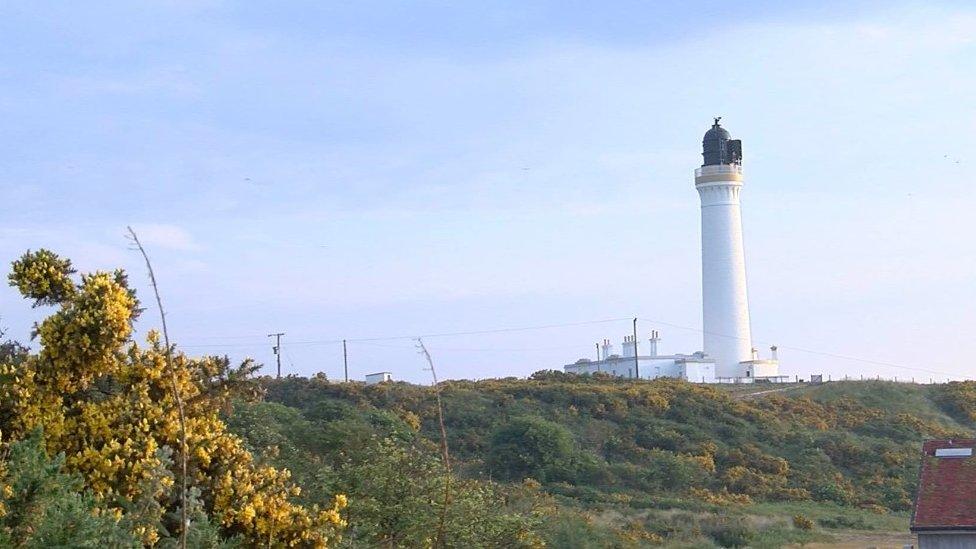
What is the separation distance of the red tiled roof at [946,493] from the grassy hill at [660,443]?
6.49 metres

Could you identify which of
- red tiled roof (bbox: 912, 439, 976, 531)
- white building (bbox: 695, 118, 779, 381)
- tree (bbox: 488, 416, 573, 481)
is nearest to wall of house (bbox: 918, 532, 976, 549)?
red tiled roof (bbox: 912, 439, 976, 531)

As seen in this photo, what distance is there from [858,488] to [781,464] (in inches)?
121

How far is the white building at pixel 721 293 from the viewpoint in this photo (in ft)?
195

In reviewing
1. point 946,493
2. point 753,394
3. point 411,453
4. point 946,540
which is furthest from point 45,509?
point 753,394

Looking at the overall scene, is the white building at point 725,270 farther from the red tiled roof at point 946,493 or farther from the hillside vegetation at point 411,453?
the red tiled roof at point 946,493

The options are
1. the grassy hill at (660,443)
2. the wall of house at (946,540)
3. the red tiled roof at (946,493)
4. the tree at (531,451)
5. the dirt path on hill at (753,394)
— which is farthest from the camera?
the dirt path on hill at (753,394)

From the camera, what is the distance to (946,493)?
2464cm

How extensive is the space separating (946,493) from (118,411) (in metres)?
19.6

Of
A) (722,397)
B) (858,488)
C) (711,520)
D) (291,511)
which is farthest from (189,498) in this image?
(722,397)

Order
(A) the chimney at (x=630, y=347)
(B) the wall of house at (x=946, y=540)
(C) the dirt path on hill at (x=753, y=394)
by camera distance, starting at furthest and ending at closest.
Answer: (A) the chimney at (x=630, y=347) < (C) the dirt path on hill at (x=753, y=394) < (B) the wall of house at (x=946, y=540)

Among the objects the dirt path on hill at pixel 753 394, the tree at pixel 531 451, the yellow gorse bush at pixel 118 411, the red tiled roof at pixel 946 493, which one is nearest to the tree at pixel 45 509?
the yellow gorse bush at pixel 118 411

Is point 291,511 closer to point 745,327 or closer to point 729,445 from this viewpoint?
point 729,445

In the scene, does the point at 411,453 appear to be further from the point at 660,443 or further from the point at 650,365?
the point at 650,365

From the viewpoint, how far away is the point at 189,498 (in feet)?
27.6
